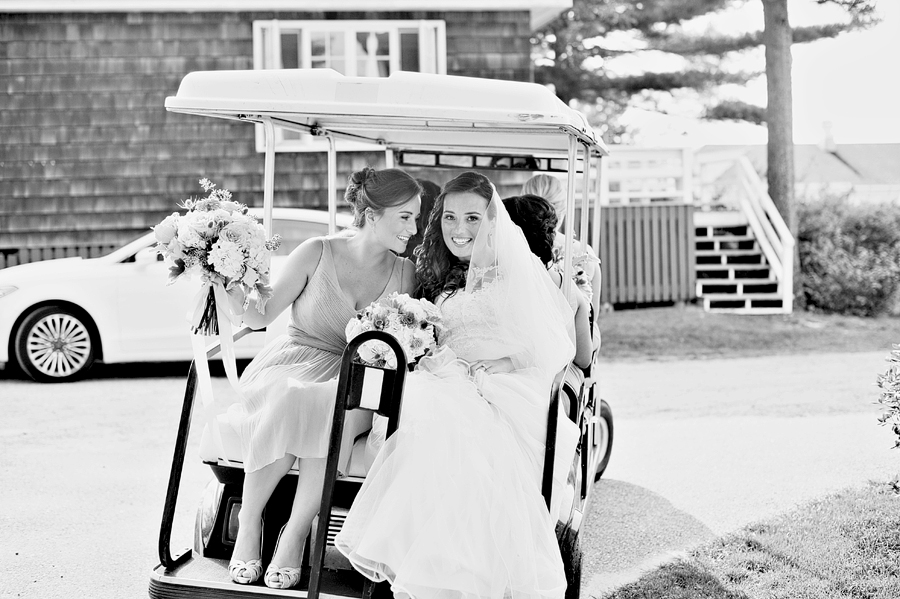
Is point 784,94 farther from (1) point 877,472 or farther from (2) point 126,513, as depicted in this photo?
(2) point 126,513

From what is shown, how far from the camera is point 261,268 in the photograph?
378 centimetres

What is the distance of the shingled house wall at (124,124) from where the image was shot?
1238cm

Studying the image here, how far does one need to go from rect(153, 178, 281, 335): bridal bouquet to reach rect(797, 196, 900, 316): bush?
13.3 meters

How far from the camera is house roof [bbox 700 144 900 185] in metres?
39.0

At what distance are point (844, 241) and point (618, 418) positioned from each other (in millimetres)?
9745

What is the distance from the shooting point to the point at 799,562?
4.44m

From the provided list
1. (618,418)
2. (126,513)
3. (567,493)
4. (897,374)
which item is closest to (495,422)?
(567,493)

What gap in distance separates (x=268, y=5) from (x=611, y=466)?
803 centimetres

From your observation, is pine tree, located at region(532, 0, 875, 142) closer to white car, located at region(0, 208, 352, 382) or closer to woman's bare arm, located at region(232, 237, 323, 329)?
white car, located at region(0, 208, 352, 382)

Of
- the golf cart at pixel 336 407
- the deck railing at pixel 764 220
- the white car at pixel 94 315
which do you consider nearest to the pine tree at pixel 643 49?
the deck railing at pixel 764 220

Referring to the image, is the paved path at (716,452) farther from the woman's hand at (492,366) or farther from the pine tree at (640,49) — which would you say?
the pine tree at (640,49)

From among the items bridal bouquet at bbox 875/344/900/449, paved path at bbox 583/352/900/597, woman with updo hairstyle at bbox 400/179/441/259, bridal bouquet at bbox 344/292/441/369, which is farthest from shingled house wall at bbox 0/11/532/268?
bridal bouquet at bbox 344/292/441/369

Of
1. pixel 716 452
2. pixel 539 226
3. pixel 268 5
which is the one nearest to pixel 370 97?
pixel 539 226

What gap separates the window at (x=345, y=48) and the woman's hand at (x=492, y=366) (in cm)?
864
